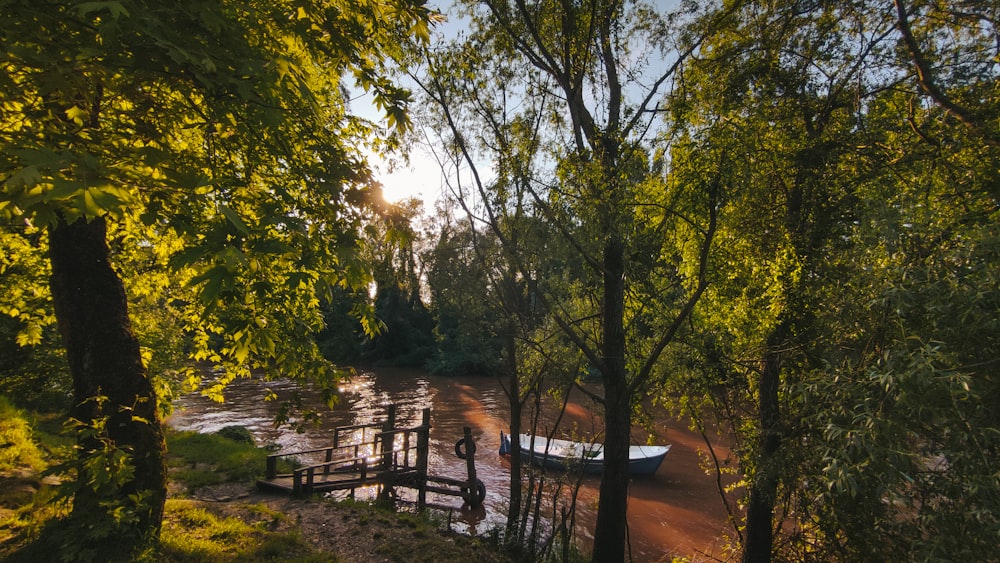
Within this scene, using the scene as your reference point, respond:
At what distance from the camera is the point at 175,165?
9.40 ft

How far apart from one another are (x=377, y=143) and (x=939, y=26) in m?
7.85

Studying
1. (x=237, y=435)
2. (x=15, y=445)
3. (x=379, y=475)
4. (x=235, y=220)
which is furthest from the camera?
(x=237, y=435)

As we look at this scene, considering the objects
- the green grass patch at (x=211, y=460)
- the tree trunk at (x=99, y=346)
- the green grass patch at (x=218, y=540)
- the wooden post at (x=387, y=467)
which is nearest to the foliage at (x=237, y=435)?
the green grass patch at (x=211, y=460)

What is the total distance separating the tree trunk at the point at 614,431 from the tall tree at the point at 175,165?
4164 millimetres

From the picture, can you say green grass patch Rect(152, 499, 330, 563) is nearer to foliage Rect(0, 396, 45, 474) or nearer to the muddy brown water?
the muddy brown water

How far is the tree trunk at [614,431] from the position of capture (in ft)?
22.2

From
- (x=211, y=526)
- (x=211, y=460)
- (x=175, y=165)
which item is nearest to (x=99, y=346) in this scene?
(x=175, y=165)

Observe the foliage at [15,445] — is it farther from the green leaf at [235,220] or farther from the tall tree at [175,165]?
the green leaf at [235,220]

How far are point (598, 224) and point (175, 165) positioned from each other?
15.9 feet

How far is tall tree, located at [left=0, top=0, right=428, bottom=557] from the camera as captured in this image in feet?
6.45

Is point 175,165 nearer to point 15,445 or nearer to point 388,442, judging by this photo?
point 15,445

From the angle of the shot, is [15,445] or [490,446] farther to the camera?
[490,446]

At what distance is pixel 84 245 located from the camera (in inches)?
170

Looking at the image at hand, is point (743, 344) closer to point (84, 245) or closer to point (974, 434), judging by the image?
point (974, 434)
